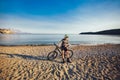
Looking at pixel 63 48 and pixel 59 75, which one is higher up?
pixel 63 48

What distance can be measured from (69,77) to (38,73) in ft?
6.56

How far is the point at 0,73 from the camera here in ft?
26.7

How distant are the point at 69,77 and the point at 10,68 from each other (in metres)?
4.30

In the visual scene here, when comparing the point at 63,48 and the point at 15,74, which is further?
the point at 63,48

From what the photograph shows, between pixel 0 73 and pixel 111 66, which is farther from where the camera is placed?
pixel 111 66

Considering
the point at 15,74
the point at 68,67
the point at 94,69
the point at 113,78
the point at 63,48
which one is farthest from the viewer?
the point at 63,48

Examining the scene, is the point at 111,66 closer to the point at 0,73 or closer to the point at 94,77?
the point at 94,77

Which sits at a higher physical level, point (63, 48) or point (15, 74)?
point (63, 48)

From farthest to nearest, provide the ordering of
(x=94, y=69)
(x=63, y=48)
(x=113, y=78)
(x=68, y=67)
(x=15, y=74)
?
(x=63, y=48), (x=68, y=67), (x=94, y=69), (x=15, y=74), (x=113, y=78)

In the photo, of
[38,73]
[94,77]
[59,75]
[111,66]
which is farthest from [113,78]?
[38,73]

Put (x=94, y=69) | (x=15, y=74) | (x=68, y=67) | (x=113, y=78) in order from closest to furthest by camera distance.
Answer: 1. (x=113, y=78)
2. (x=15, y=74)
3. (x=94, y=69)
4. (x=68, y=67)

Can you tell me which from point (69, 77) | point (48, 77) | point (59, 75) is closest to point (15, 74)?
point (48, 77)

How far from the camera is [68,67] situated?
918 cm

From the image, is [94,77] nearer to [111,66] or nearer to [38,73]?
[111,66]
